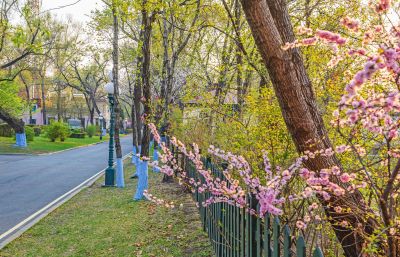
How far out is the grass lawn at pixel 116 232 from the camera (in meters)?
6.62

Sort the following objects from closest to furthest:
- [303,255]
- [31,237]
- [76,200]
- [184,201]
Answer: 1. [303,255]
2. [31,237]
3. [184,201]
4. [76,200]

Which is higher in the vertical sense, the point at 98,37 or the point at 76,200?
the point at 98,37

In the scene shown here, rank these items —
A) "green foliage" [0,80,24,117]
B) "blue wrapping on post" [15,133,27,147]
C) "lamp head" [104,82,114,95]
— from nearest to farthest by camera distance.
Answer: "lamp head" [104,82,114,95] → "green foliage" [0,80,24,117] → "blue wrapping on post" [15,133,27,147]

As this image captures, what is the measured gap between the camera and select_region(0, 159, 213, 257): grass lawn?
662cm

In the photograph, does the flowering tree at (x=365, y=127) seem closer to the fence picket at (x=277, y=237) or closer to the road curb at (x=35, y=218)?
the fence picket at (x=277, y=237)

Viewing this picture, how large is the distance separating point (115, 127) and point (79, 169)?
611cm

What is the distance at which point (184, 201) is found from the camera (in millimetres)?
10281

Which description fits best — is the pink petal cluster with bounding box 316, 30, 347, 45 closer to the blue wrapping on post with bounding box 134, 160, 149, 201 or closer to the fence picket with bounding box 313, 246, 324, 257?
the fence picket with bounding box 313, 246, 324, 257

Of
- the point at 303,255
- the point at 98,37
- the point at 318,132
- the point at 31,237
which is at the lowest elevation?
the point at 31,237

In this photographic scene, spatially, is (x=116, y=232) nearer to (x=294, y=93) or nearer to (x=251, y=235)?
(x=251, y=235)

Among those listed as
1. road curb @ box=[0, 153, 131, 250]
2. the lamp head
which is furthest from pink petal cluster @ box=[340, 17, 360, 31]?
the lamp head

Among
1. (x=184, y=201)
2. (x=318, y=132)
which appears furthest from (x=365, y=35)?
(x=184, y=201)

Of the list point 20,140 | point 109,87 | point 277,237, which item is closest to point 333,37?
point 277,237

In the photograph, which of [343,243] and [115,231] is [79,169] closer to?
[115,231]
